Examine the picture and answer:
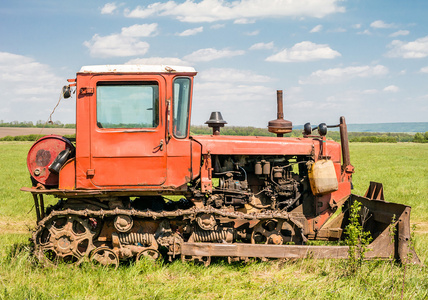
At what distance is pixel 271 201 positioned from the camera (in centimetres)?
760

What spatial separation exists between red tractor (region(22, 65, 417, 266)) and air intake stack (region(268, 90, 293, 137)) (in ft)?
3.22

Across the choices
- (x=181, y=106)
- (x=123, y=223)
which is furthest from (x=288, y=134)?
(x=123, y=223)

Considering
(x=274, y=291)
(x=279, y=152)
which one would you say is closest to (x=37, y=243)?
(x=274, y=291)

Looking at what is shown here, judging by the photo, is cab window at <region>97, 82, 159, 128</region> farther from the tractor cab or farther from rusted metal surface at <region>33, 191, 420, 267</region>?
rusted metal surface at <region>33, 191, 420, 267</region>

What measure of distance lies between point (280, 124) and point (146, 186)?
301cm

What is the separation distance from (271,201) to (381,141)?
283 ft

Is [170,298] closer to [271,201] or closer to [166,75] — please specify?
[271,201]

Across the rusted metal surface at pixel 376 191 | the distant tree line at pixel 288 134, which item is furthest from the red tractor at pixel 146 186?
the rusted metal surface at pixel 376 191

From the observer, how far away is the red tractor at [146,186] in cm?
665

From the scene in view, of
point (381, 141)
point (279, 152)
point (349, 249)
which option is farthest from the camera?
point (381, 141)

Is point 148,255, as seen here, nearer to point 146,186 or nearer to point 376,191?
point 146,186

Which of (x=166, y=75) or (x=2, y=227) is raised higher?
(x=166, y=75)

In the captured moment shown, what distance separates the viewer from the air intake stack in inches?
319

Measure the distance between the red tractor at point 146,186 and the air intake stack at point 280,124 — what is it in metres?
0.98
